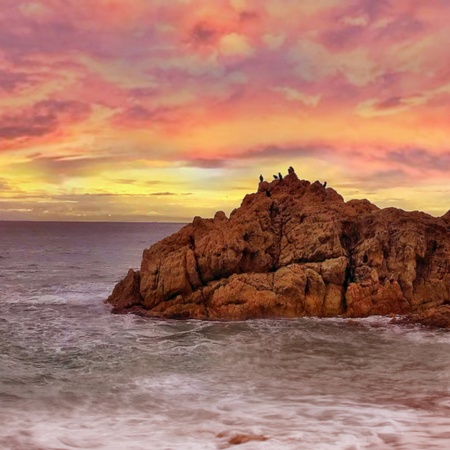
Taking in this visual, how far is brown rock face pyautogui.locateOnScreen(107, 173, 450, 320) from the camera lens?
26.0 metres

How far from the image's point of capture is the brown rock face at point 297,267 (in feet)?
85.2

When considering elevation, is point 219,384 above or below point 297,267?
below

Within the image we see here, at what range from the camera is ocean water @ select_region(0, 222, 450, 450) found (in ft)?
36.2

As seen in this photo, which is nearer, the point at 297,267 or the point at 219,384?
the point at 219,384

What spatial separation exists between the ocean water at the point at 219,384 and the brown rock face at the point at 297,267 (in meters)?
1.69

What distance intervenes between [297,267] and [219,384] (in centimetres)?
1208

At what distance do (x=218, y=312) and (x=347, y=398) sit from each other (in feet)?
41.1

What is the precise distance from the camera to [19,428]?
11930mm

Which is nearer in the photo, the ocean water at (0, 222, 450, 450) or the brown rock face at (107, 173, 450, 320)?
the ocean water at (0, 222, 450, 450)

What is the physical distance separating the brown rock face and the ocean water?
5.56ft

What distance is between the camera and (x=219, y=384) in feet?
51.1

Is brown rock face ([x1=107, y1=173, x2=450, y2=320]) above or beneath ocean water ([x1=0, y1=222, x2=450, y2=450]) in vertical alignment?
above

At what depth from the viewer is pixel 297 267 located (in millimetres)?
26578

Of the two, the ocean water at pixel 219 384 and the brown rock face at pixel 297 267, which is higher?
the brown rock face at pixel 297 267
